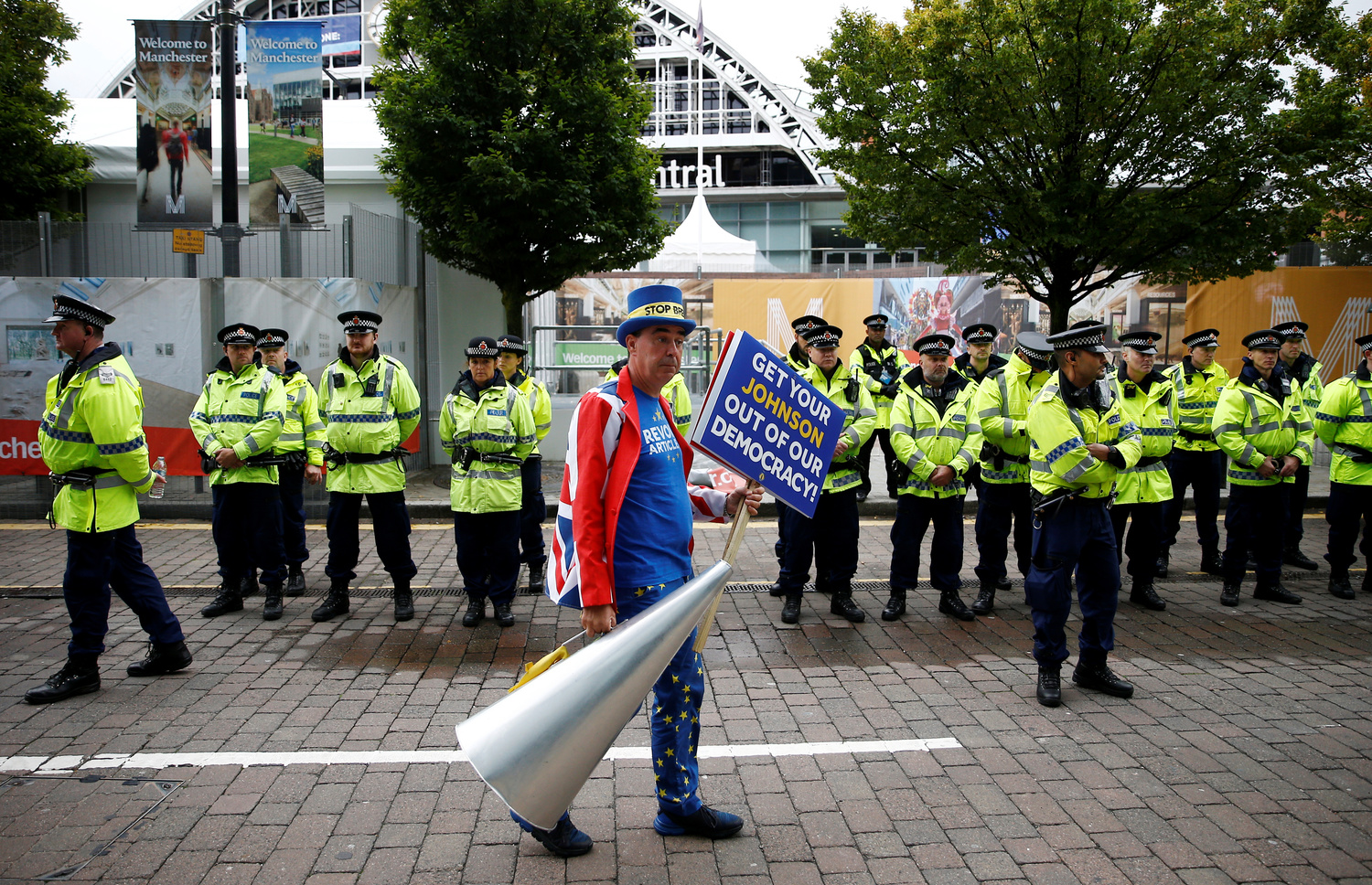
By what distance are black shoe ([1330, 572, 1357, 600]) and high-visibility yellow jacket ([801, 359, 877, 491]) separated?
4.18 metres

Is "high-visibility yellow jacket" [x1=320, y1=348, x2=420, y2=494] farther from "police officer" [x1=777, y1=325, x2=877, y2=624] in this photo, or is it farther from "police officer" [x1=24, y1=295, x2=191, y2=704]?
"police officer" [x1=777, y1=325, x2=877, y2=624]

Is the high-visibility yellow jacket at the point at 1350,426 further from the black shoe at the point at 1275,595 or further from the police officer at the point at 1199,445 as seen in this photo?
the black shoe at the point at 1275,595

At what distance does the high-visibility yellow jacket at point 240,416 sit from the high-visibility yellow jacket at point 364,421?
Result: 16.7 inches

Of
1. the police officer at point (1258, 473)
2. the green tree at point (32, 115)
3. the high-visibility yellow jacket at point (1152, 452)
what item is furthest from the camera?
the green tree at point (32, 115)

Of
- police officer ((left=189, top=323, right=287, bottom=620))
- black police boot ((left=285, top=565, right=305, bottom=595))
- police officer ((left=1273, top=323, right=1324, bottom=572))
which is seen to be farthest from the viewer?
police officer ((left=1273, top=323, right=1324, bottom=572))

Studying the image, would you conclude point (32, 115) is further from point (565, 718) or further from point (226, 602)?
point (565, 718)

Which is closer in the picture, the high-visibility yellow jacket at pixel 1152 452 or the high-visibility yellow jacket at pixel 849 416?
the high-visibility yellow jacket at pixel 849 416

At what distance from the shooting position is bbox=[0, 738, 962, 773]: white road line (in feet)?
14.1

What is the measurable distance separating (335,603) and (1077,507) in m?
5.19

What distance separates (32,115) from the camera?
599 inches

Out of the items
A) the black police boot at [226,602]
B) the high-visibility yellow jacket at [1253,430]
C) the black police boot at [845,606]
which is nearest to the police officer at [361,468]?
the black police boot at [226,602]

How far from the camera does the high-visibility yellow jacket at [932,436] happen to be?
677cm

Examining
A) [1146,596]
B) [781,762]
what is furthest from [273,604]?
[1146,596]

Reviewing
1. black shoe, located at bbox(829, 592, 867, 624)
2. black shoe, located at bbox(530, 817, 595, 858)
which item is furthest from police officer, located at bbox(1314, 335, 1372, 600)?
black shoe, located at bbox(530, 817, 595, 858)
